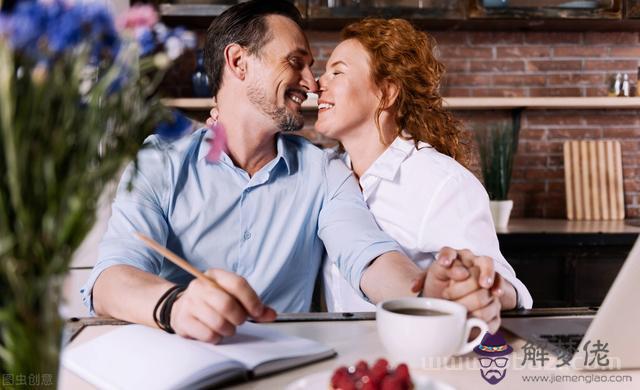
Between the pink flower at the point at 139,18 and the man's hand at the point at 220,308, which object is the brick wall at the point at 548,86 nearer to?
the man's hand at the point at 220,308

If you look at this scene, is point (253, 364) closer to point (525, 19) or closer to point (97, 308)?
point (97, 308)

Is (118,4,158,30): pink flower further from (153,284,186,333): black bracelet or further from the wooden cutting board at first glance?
the wooden cutting board

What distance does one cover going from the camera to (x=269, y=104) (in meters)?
1.61

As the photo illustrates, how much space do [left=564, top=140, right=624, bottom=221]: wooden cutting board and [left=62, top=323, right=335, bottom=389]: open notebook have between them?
2490 mm

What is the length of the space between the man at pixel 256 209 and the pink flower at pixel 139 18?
0.59 m

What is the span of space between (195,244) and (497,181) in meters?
1.74

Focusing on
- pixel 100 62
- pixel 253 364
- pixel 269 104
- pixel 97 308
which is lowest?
pixel 97 308

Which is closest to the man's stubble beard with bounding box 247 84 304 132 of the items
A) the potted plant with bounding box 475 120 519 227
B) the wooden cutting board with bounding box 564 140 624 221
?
the potted plant with bounding box 475 120 519 227

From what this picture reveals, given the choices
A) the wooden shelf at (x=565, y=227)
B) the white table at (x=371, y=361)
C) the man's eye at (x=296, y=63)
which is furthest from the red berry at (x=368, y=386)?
the wooden shelf at (x=565, y=227)

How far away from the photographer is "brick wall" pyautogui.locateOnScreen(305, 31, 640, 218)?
3.11 meters

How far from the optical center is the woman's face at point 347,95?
1.71m

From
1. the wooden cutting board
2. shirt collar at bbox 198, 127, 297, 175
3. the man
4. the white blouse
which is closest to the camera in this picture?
the man

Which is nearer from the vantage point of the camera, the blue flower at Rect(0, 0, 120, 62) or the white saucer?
the blue flower at Rect(0, 0, 120, 62)

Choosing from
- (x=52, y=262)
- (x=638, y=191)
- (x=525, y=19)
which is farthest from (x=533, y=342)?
(x=638, y=191)
